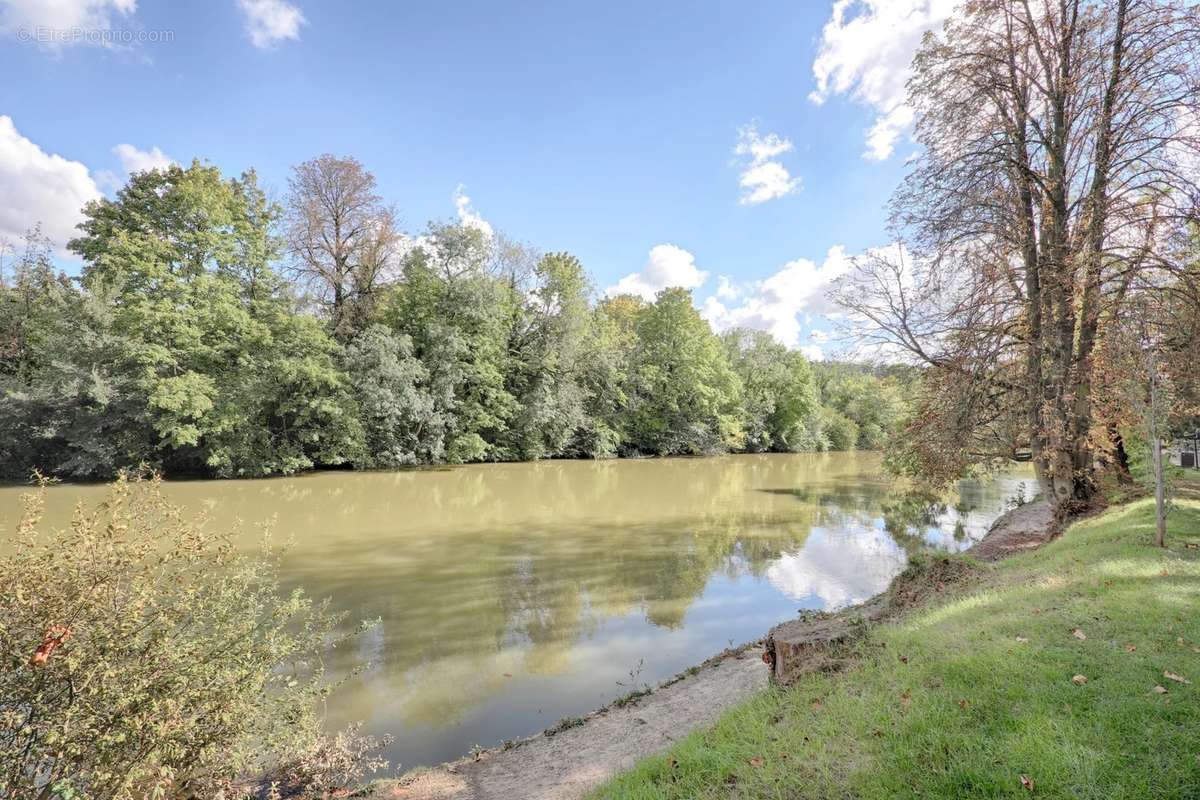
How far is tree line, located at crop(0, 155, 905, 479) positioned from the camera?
64.8ft

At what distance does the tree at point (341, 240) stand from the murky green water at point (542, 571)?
403 inches

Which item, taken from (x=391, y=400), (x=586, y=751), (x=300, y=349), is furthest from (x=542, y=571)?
Result: (x=300, y=349)

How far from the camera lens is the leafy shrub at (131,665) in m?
2.70

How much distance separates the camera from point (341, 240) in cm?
2744

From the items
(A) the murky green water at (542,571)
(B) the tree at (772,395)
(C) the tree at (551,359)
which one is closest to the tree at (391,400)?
(A) the murky green water at (542,571)

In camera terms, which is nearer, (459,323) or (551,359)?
(459,323)

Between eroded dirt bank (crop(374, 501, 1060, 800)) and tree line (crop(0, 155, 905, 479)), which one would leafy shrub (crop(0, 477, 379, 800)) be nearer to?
eroded dirt bank (crop(374, 501, 1060, 800))

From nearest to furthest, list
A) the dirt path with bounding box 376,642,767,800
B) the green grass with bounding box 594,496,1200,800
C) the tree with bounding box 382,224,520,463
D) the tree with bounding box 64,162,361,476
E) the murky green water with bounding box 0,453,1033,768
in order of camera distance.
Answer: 1. the green grass with bounding box 594,496,1200,800
2. the dirt path with bounding box 376,642,767,800
3. the murky green water with bounding box 0,453,1033,768
4. the tree with bounding box 64,162,361,476
5. the tree with bounding box 382,224,520,463

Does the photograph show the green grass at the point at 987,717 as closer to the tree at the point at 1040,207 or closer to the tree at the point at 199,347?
the tree at the point at 1040,207

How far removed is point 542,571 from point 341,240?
24.0 meters

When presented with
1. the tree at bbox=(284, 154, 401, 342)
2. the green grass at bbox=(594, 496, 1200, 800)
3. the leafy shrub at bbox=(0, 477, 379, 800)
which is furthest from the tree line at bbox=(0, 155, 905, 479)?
the leafy shrub at bbox=(0, 477, 379, 800)

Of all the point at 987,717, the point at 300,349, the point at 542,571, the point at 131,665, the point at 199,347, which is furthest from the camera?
the point at 300,349

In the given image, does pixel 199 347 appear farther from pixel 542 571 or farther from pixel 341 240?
pixel 542 571

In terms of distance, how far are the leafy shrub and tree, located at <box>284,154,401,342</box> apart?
25.1 meters
